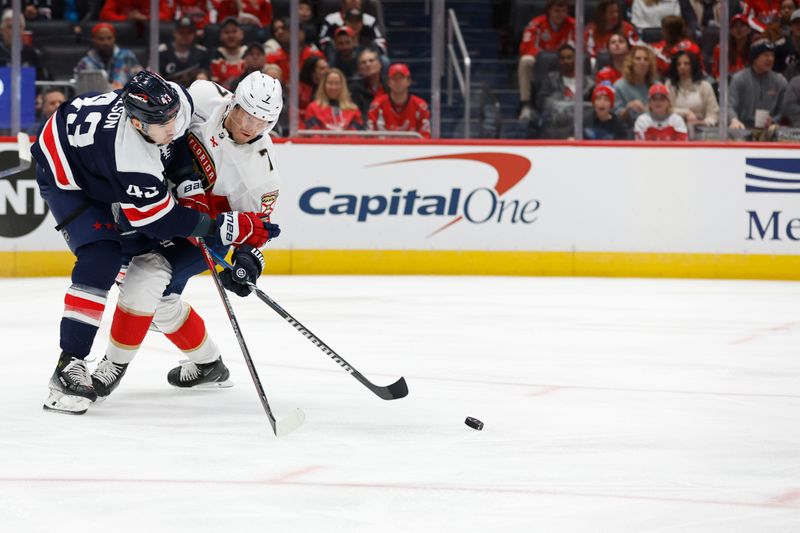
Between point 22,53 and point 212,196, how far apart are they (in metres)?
4.59

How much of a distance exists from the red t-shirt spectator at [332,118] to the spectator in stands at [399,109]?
0.33ft

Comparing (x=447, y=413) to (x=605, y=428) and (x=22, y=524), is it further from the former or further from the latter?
(x=22, y=524)

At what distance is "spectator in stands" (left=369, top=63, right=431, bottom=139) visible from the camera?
802cm

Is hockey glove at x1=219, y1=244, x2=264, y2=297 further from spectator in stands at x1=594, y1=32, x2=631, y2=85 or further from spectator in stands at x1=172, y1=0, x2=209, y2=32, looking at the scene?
spectator in stands at x1=594, y1=32, x2=631, y2=85

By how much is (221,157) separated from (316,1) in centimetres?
467

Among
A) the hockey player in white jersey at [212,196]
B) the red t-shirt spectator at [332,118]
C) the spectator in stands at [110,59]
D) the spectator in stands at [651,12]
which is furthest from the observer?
the spectator in stands at [651,12]

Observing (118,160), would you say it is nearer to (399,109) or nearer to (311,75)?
(311,75)

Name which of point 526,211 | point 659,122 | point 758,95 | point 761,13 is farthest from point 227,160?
point 761,13

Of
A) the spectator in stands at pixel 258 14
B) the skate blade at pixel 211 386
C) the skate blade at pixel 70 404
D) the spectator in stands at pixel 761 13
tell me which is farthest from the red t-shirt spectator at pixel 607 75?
the skate blade at pixel 70 404

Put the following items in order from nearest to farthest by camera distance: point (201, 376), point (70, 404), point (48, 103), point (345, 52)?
point (70, 404) → point (201, 376) → point (48, 103) → point (345, 52)

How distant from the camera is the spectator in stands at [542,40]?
26.5 feet

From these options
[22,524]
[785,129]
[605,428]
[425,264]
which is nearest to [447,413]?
[605,428]

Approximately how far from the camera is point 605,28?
8.08 meters

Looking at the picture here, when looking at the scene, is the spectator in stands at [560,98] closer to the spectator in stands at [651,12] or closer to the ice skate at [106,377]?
the spectator in stands at [651,12]
